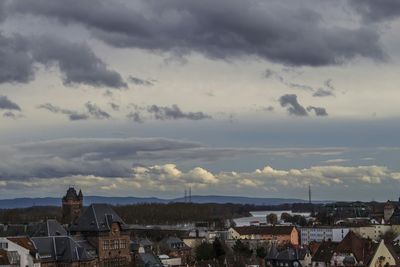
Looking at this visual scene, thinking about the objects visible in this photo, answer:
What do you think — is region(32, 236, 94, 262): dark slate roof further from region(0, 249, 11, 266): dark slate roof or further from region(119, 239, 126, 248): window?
region(119, 239, 126, 248): window

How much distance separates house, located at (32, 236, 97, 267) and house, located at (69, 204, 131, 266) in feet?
15.5

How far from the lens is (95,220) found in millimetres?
108375

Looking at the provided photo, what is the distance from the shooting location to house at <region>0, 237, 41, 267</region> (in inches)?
3784

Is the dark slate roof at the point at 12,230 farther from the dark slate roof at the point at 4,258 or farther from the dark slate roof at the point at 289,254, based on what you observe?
the dark slate roof at the point at 289,254

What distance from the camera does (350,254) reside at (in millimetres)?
121938

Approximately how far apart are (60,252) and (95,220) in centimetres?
895

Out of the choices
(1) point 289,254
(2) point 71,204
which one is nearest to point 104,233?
(1) point 289,254

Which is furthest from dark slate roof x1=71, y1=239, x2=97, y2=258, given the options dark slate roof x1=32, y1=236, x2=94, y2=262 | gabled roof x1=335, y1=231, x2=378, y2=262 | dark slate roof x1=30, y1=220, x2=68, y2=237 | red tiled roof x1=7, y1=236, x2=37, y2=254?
gabled roof x1=335, y1=231, x2=378, y2=262

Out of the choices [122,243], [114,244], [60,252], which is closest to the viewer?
[60,252]

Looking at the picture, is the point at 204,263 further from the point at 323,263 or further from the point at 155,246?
the point at 155,246

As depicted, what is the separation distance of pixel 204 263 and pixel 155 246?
1210 inches

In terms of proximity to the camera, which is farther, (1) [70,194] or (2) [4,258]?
(1) [70,194]

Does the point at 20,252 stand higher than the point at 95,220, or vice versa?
the point at 95,220

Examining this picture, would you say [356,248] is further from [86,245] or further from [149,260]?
[86,245]
